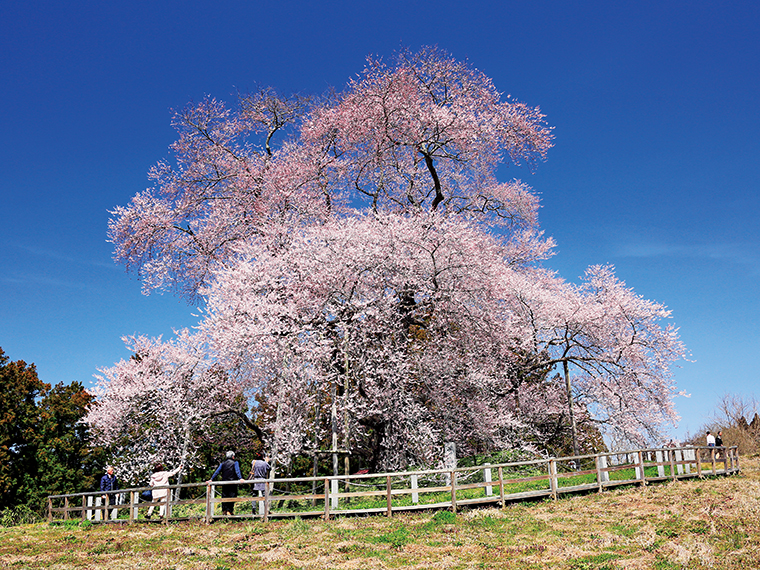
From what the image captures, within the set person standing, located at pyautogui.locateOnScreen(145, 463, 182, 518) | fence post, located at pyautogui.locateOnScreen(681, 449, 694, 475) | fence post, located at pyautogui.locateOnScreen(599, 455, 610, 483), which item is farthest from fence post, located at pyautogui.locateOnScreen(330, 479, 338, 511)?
fence post, located at pyautogui.locateOnScreen(681, 449, 694, 475)

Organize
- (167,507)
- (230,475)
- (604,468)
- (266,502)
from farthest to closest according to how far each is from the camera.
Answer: (604,468)
(230,475)
(167,507)
(266,502)

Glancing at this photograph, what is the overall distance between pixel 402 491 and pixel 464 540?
159 inches

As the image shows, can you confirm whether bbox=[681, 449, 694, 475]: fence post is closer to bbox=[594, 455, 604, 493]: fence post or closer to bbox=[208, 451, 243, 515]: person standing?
bbox=[594, 455, 604, 493]: fence post

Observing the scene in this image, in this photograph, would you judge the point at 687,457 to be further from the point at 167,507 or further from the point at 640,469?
the point at 167,507

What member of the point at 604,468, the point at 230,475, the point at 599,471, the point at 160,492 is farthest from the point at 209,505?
the point at 604,468

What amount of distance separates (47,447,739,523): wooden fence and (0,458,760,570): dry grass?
70 cm

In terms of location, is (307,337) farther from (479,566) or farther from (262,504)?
(479,566)

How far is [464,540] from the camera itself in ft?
38.8

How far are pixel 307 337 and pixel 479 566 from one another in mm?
12110

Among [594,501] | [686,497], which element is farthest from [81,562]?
[686,497]

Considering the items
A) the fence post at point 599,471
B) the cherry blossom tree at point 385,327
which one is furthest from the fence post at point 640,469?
the cherry blossom tree at point 385,327

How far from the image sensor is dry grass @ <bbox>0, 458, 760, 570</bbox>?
32.7 feet

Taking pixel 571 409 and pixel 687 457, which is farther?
pixel 571 409

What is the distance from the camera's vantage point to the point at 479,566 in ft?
31.8
